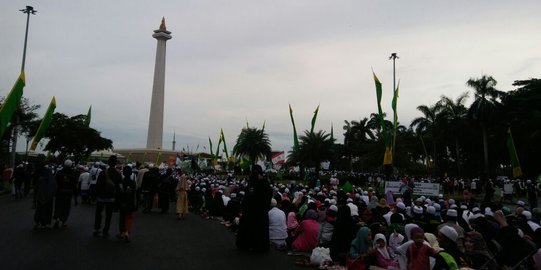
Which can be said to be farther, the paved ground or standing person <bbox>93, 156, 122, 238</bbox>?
standing person <bbox>93, 156, 122, 238</bbox>

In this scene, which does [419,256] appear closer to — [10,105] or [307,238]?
[307,238]

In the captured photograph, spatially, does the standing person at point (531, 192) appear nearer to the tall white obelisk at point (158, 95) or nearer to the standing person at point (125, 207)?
the standing person at point (125, 207)

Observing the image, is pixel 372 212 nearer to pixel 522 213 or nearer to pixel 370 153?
pixel 522 213

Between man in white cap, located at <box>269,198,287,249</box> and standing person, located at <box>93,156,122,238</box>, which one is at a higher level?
standing person, located at <box>93,156,122,238</box>

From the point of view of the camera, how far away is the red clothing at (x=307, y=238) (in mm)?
8422

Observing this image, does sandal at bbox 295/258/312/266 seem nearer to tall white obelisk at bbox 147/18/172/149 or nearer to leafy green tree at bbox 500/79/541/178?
leafy green tree at bbox 500/79/541/178

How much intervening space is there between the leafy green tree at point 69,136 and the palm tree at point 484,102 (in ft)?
115

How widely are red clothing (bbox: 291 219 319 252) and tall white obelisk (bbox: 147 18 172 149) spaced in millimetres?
65525

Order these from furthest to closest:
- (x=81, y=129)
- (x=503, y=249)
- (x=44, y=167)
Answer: (x=81, y=129) → (x=44, y=167) → (x=503, y=249)

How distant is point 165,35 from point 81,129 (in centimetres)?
3889

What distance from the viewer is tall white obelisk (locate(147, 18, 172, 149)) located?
70.6 meters

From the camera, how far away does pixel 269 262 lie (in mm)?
7266

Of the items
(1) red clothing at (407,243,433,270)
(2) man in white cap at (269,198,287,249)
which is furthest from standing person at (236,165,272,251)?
(1) red clothing at (407,243,433,270)

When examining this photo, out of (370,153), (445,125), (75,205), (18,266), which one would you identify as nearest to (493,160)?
(445,125)
